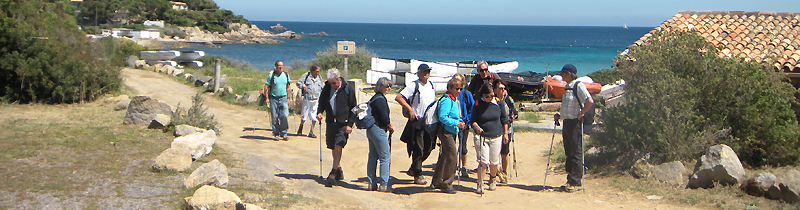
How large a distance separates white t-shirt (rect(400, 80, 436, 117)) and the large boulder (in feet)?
→ 9.87

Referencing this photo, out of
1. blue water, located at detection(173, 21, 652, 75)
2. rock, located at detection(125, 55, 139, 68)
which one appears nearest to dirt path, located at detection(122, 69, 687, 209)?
rock, located at detection(125, 55, 139, 68)

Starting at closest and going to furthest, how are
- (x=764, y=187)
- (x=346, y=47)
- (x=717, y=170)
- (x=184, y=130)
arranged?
(x=764, y=187) → (x=717, y=170) → (x=184, y=130) → (x=346, y=47)

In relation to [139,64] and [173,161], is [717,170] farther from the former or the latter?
[139,64]

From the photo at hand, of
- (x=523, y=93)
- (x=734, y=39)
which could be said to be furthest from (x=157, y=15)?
(x=734, y=39)

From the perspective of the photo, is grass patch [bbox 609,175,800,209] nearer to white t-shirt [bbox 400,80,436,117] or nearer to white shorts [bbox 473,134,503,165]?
white shorts [bbox 473,134,503,165]

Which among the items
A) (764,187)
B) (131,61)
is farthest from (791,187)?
(131,61)

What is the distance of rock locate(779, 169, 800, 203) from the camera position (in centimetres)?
613

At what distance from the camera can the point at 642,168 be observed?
7.50 m

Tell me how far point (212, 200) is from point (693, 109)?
6.51 m

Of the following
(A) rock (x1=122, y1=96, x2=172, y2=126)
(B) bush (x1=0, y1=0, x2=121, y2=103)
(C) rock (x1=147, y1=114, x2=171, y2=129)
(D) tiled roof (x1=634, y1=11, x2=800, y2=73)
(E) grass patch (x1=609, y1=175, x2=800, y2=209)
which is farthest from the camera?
(B) bush (x1=0, y1=0, x2=121, y2=103)

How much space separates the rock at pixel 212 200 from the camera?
17.6 feet

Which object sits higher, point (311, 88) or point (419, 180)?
point (311, 88)

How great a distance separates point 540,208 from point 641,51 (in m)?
3.24

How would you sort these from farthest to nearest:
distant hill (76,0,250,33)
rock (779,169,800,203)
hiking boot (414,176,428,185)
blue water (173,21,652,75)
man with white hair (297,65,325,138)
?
distant hill (76,0,250,33), blue water (173,21,652,75), man with white hair (297,65,325,138), hiking boot (414,176,428,185), rock (779,169,800,203)
